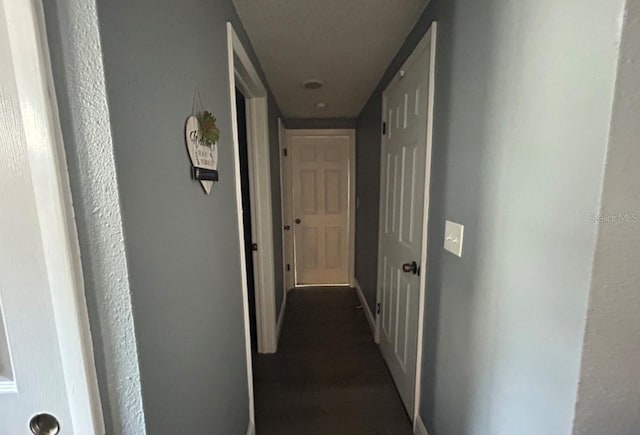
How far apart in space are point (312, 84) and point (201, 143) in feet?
5.47

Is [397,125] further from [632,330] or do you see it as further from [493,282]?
[632,330]

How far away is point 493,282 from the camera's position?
3.05 ft

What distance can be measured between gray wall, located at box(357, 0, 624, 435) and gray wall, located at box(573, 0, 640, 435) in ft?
0.05

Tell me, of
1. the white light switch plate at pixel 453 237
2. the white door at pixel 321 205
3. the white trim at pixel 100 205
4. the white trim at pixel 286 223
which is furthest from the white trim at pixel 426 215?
the white door at pixel 321 205

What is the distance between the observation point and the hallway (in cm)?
167

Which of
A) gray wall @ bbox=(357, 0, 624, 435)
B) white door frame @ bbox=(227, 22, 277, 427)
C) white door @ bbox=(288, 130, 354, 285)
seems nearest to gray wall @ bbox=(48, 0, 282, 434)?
white door frame @ bbox=(227, 22, 277, 427)

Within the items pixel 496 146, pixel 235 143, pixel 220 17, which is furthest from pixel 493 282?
pixel 220 17

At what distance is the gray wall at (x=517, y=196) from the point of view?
0.61 metres

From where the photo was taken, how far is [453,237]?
45.8 inches

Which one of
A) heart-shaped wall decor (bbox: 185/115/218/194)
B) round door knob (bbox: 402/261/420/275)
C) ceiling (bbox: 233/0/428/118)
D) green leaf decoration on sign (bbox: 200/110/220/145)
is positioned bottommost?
round door knob (bbox: 402/261/420/275)

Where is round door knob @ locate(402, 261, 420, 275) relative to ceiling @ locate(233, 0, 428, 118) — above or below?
below

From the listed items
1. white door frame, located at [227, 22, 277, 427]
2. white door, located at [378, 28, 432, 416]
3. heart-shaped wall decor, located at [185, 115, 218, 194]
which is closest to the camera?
heart-shaped wall decor, located at [185, 115, 218, 194]

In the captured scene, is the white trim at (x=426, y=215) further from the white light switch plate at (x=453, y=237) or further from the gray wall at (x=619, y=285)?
the gray wall at (x=619, y=285)

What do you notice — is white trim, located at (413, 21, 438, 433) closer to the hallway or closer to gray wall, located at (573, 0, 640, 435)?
the hallway
